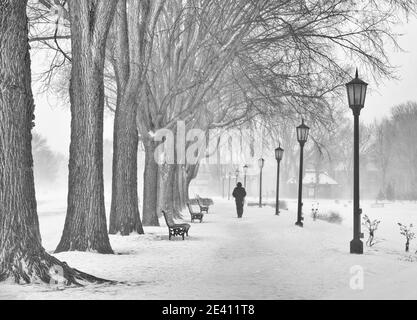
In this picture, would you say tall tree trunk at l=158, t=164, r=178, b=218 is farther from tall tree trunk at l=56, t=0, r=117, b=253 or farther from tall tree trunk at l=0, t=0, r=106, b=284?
tall tree trunk at l=0, t=0, r=106, b=284

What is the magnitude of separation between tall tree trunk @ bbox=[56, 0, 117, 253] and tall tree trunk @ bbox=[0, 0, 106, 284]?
3.42 meters

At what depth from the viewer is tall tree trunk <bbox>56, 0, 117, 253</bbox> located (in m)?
12.4

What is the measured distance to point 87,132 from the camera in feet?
41.8

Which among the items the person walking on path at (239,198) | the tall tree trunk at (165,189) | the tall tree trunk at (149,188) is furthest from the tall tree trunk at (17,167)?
the person walking on path at (239,198)

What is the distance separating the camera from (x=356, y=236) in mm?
14055

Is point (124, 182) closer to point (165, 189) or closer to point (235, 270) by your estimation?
point (235, 270)

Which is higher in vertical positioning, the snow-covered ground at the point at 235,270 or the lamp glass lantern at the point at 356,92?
the lamp glass lantern at the point at 356,92

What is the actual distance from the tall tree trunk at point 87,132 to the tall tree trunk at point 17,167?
135 inches

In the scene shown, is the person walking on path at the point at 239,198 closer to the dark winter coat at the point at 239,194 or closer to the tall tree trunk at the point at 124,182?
the dark winter coat at the point at 239,194

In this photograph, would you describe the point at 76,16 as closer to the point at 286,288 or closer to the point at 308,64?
the point at 286,288

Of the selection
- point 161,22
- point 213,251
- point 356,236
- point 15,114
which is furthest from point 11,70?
point 161,22

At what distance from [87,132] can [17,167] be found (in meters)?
3.87

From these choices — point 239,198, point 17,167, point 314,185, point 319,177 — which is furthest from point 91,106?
point 319,177

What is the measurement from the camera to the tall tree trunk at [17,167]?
8.65 meters
